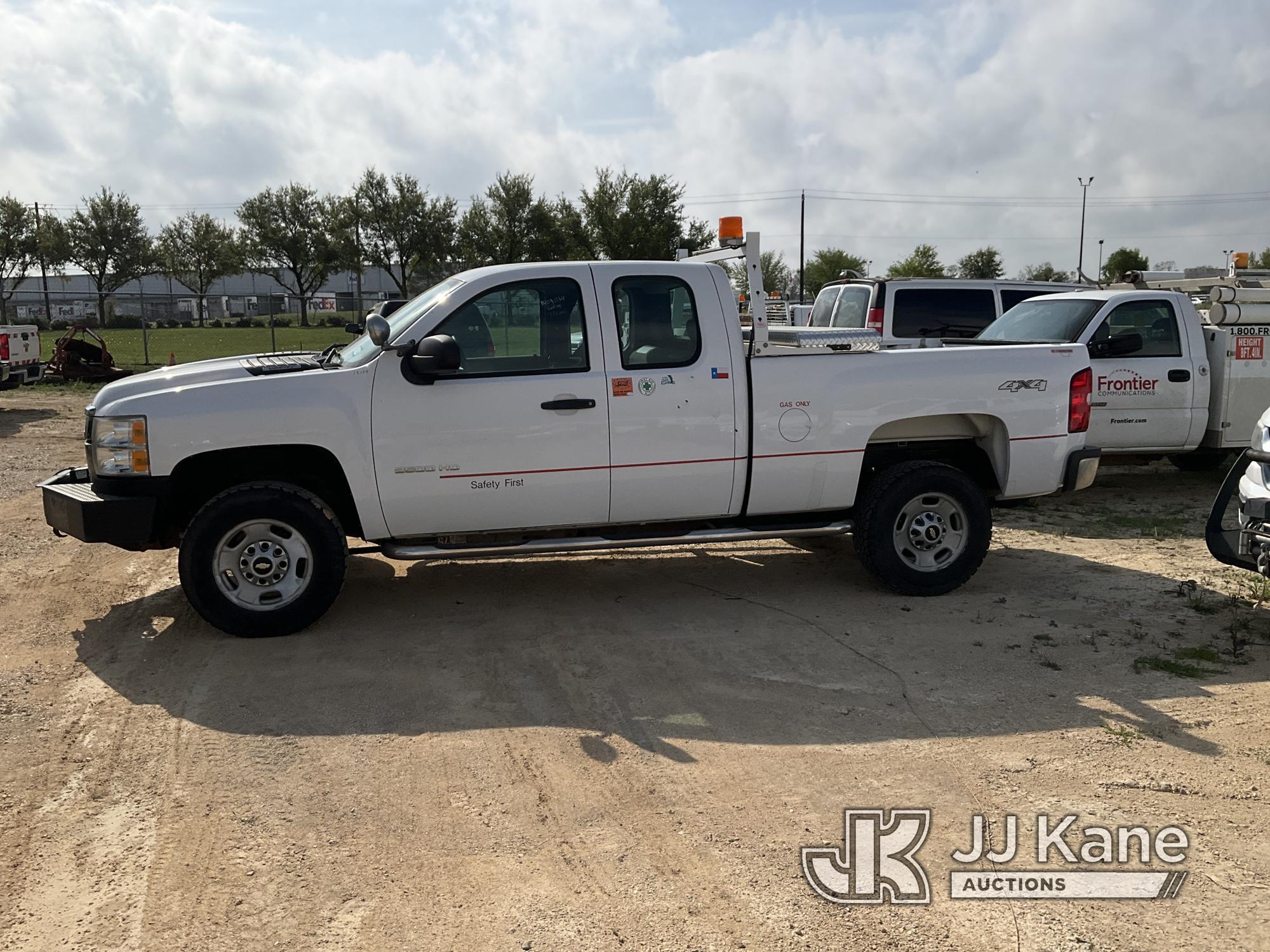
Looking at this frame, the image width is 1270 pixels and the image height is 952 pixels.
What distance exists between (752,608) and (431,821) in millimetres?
3073

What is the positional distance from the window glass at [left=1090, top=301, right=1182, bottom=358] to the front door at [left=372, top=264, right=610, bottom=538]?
20.8 ft

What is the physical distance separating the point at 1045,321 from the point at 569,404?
21.6 ft

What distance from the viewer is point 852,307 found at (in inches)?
524

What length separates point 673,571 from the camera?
7.41 metres

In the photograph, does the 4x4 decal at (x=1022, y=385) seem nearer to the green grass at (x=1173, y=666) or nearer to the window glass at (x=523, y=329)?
the green grass at (x=1173, y=666)

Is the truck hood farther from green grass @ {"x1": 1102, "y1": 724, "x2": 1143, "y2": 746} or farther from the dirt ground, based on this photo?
green grass @ {"x1": 1102, "y1": 724, "x2": 1143, "y2": 746}

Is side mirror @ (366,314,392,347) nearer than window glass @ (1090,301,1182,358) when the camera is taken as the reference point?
Yes

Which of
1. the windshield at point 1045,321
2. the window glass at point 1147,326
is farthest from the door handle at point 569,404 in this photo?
the window glass at point 1147,326

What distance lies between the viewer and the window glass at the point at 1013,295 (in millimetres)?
13414

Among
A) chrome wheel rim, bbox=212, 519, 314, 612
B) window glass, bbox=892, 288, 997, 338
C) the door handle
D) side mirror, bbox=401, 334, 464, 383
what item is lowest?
chrome wheel rim, bbox=212, 519, 314, 612

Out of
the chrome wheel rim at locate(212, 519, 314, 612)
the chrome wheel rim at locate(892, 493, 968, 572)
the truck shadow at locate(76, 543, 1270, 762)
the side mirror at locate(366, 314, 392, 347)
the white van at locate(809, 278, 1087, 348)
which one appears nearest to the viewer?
the truck shadow at locate(76, 543, 1270, 762)

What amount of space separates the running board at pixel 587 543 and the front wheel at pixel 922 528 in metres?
0.22

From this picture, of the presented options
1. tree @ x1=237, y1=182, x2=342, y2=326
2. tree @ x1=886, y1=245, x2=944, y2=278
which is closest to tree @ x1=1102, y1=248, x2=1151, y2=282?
tree @ x1=886, y1=245, x2=944, y2=278

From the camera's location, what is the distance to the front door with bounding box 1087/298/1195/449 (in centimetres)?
1002
